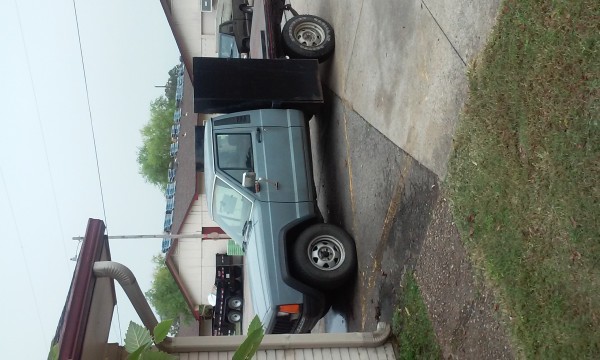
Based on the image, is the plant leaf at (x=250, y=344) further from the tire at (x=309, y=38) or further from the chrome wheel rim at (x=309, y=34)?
the chrome wheel rim at (x=309, y=34)

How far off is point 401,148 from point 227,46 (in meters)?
9.30

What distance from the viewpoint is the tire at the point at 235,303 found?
2050 centimetres

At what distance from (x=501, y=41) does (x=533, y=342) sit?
240 centimetres

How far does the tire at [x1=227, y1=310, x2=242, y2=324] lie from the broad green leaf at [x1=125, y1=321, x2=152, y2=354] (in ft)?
55.6

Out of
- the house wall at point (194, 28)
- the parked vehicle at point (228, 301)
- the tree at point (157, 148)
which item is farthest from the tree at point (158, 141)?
the parked vehicle at point (228, 301)

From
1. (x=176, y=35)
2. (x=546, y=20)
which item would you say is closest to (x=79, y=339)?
(x=546, y=20)

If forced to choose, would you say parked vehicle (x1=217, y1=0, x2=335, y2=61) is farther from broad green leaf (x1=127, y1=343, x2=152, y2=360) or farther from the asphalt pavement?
broad green leaf (x1=127, y1=343, x2=152, y2=360)

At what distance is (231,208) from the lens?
8609 mm

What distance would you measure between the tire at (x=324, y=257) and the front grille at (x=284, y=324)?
1.75 feet

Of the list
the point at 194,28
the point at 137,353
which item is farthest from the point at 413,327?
the point at 194,28

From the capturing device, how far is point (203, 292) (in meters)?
23.3

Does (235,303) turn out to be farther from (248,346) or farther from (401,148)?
(248,346)

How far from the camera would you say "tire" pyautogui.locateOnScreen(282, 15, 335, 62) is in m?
9.86

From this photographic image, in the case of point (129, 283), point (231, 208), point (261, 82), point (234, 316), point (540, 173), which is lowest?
point (234, 316)
